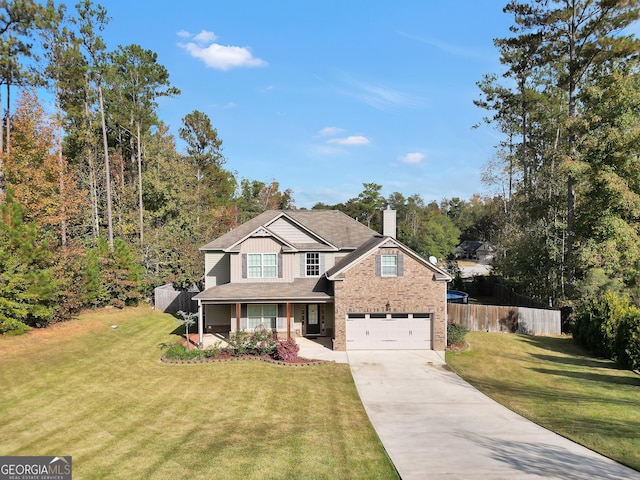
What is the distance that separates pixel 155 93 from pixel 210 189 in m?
13.8

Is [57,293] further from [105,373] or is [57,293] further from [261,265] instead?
[261,265]

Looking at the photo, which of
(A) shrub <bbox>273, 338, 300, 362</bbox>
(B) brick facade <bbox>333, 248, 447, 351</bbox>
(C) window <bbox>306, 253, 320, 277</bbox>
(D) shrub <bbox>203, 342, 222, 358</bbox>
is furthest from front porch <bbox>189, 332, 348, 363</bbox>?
(C) window <bbox>306, 253, 320, 277</bbox>

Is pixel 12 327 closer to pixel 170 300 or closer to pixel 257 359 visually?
pixel 170 300

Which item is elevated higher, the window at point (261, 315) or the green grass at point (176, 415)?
the window at point (261, 315)

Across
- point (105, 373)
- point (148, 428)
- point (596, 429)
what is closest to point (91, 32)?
point (105, 373)

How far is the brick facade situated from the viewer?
67.6ft

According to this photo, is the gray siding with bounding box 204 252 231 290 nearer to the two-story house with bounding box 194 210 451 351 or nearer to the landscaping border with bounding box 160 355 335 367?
the two-story house with bounding box 194 210 451 351

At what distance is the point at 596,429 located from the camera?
39.3 ft

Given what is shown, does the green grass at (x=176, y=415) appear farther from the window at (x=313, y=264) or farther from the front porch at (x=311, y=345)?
the window at (x=313, y=264)

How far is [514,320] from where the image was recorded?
2511 cm

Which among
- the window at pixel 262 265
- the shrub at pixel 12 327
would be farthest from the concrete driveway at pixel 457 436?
the shrub at pixel 12 327

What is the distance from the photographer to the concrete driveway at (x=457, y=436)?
31.0ft

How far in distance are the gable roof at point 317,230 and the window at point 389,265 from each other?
4.07 meters

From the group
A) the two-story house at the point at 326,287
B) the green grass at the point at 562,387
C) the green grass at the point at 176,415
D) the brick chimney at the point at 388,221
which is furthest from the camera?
the brick chimney at the point at 388,221
